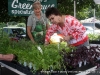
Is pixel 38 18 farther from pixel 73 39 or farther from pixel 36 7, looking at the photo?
pixel 73 39

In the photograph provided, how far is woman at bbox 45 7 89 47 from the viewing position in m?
2.66

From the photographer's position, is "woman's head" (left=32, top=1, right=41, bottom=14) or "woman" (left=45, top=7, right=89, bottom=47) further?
"woman's head" (left=32, top=1, right=41, bottom=14)

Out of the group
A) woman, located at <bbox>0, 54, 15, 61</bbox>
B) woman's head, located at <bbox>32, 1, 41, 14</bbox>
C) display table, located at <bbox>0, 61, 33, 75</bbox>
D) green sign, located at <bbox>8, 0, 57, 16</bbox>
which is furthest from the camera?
green sign, located at <bbox>8, 0, 57, 16</bbox>

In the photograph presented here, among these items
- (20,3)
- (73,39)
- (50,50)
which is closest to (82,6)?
(20,3)

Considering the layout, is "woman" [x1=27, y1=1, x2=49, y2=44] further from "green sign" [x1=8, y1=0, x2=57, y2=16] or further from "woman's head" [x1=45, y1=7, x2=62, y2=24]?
"green sign" [x1=8, y1=0, x2=57, y2=16]

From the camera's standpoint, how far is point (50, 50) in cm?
226

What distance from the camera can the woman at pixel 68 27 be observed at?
105 inches

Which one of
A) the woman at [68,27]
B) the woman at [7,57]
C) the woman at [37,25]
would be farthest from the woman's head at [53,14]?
the woman at [37,25]

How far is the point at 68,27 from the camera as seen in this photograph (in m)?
2.80

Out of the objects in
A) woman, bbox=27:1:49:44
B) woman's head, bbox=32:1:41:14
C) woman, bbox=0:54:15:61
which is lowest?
woman, bbox=0:54:15:61

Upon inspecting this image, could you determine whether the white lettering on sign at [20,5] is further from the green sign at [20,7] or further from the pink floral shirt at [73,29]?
the pink floral shirt at [73,29]

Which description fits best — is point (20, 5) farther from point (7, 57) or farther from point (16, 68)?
point (16, 68)

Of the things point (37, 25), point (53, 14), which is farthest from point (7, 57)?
point (37, 25)

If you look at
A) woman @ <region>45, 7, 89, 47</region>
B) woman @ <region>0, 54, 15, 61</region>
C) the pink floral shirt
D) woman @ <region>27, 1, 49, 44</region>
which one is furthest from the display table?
woman @ <region>27, 1, 49, 44</region>
